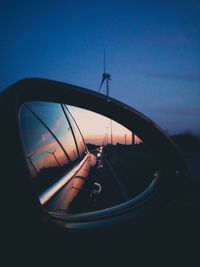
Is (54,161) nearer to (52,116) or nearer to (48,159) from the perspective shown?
(48,159)

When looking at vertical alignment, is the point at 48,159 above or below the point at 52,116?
below

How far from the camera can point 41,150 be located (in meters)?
1.76

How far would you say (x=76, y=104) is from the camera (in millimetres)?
1541

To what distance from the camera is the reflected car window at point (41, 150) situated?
1.50m

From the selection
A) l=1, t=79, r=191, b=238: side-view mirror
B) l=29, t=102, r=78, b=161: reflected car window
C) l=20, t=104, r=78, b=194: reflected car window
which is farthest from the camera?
l=29, t=102, r=78, b=161: reflected car window

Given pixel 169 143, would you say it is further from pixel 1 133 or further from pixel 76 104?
pixel 1 133

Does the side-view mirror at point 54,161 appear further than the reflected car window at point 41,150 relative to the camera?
No

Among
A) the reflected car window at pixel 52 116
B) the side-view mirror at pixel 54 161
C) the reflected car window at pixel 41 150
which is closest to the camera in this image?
the side-view mirror at pixel 54 161

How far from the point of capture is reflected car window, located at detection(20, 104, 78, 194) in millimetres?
1505

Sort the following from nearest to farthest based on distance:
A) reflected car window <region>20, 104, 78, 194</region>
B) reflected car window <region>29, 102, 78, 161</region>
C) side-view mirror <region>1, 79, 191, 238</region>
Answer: side-view mirror <region>1, 79, 191, 238</region> < reflected car window <region>20, 104, 78, 194</region> < reflected car window <region>29, 102, 78, 161</region>

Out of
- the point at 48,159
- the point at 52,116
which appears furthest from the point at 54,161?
the point at 52,116

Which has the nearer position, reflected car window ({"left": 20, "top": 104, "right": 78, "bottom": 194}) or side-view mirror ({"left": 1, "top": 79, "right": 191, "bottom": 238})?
side-view mirror ({"left": 1, "top": 79, "right": 191, "bottom": 238})

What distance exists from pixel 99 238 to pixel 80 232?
0.10 m

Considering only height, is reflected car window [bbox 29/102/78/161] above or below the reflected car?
above
